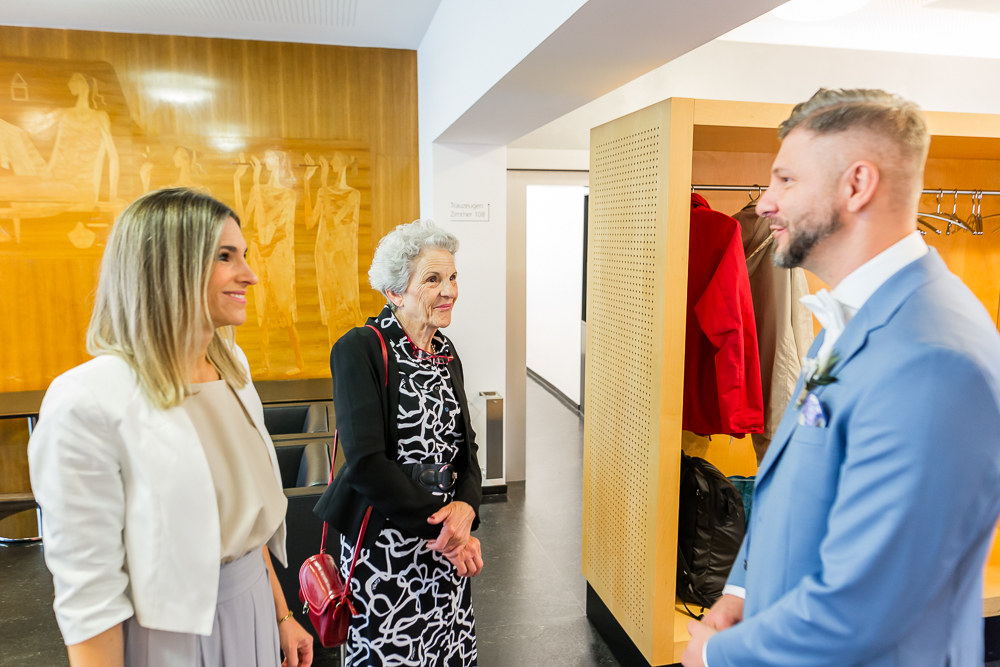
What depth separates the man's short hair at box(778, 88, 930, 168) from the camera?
110 centimetres

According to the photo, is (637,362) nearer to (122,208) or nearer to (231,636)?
(231,636)

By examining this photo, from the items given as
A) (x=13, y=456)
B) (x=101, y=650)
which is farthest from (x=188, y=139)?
(x=101, y=650)

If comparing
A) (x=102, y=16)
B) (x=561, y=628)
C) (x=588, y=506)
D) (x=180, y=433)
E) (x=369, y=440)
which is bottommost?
(x=561, y=628)

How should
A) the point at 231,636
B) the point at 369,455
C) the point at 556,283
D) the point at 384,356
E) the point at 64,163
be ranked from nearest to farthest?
the point at 231,636 → the point at 369,455 → the point at 384,356 → the point at 64,163 → the point at 556,283

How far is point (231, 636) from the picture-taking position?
1343 mm

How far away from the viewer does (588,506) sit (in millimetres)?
3057

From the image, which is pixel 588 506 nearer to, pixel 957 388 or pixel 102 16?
pixel 957 388

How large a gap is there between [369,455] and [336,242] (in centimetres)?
343

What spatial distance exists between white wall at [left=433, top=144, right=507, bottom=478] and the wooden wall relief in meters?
0.83

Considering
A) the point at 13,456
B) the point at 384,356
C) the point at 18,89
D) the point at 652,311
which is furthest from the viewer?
the point at 13,456

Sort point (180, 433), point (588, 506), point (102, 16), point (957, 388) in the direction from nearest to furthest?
point (957, 388) → point (180, 433) → point (588, 506) → point (102, 16)

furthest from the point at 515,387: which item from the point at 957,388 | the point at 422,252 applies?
the point at 957,388

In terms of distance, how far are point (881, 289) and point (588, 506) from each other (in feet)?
7.15

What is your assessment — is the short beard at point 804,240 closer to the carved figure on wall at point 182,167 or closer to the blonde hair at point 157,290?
the blonde hair at point 157,290
